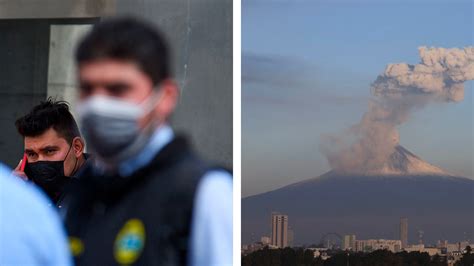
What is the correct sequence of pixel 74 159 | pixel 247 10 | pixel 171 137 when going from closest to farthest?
pixel 171 137
pixel 74 159
pixel 247 10

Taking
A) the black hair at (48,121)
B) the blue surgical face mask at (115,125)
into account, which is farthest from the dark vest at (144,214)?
the black hair at (48,121)

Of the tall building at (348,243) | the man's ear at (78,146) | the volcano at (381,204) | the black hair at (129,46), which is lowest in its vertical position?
the tall building at (348,243)

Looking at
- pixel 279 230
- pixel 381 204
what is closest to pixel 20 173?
pixel 279 230

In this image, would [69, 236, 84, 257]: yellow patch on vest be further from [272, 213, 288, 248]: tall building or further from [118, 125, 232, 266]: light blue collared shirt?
[272, 213, 288, 248]: tall building

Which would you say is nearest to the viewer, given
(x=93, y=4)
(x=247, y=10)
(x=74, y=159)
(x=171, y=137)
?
(x=171, y=137)

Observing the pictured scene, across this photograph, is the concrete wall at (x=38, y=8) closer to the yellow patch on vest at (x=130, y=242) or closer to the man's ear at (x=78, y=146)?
the man's ear at (x=78, y=146)

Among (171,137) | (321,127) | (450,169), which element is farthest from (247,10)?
(171,137)

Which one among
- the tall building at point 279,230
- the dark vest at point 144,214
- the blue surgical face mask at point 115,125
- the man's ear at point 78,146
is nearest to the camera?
the blue surgical face mask at point 115,125

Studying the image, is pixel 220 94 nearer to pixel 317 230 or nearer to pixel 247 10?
pixel 247 10
